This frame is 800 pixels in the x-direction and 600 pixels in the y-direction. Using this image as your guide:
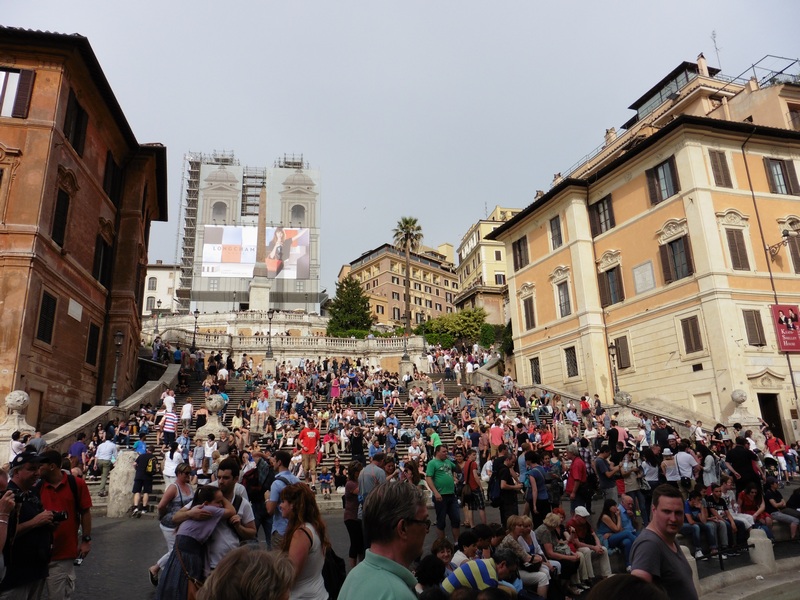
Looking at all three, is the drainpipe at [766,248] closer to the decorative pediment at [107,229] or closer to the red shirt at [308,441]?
the red shirt at [308,441]

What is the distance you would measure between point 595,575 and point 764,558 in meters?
2.70

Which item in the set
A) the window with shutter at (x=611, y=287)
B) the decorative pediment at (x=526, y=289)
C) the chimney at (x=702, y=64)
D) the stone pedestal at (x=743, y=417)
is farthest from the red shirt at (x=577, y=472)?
the chimney at (x=702, y=64)

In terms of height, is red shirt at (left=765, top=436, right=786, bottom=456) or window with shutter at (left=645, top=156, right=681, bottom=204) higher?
window with shutter at (left=645, top=156, right=681, bottom=204)

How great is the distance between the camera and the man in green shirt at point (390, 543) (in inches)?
88.5

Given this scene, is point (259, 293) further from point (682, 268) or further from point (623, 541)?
point (623, 541)

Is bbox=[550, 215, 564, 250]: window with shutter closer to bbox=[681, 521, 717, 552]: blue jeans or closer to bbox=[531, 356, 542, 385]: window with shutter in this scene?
bbox=[531, 356, 542, 385]: window with shutter

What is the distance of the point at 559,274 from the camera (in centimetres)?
3094

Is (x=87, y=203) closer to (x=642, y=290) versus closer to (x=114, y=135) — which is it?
(x=114, y=135)

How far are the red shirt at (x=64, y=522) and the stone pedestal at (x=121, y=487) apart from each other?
8916 mm

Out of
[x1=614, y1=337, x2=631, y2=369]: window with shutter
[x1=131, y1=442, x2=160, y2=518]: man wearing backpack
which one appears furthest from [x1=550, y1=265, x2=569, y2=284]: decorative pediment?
[x1=131, y1=442, x2=160, y2=518]: man wearing backpack

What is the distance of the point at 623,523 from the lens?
8570 millimetres

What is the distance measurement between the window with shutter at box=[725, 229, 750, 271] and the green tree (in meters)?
45.4

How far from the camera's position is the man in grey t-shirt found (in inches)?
139

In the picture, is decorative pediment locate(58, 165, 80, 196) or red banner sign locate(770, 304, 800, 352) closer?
decorative pediment locate(58, 165, 80, 196)
